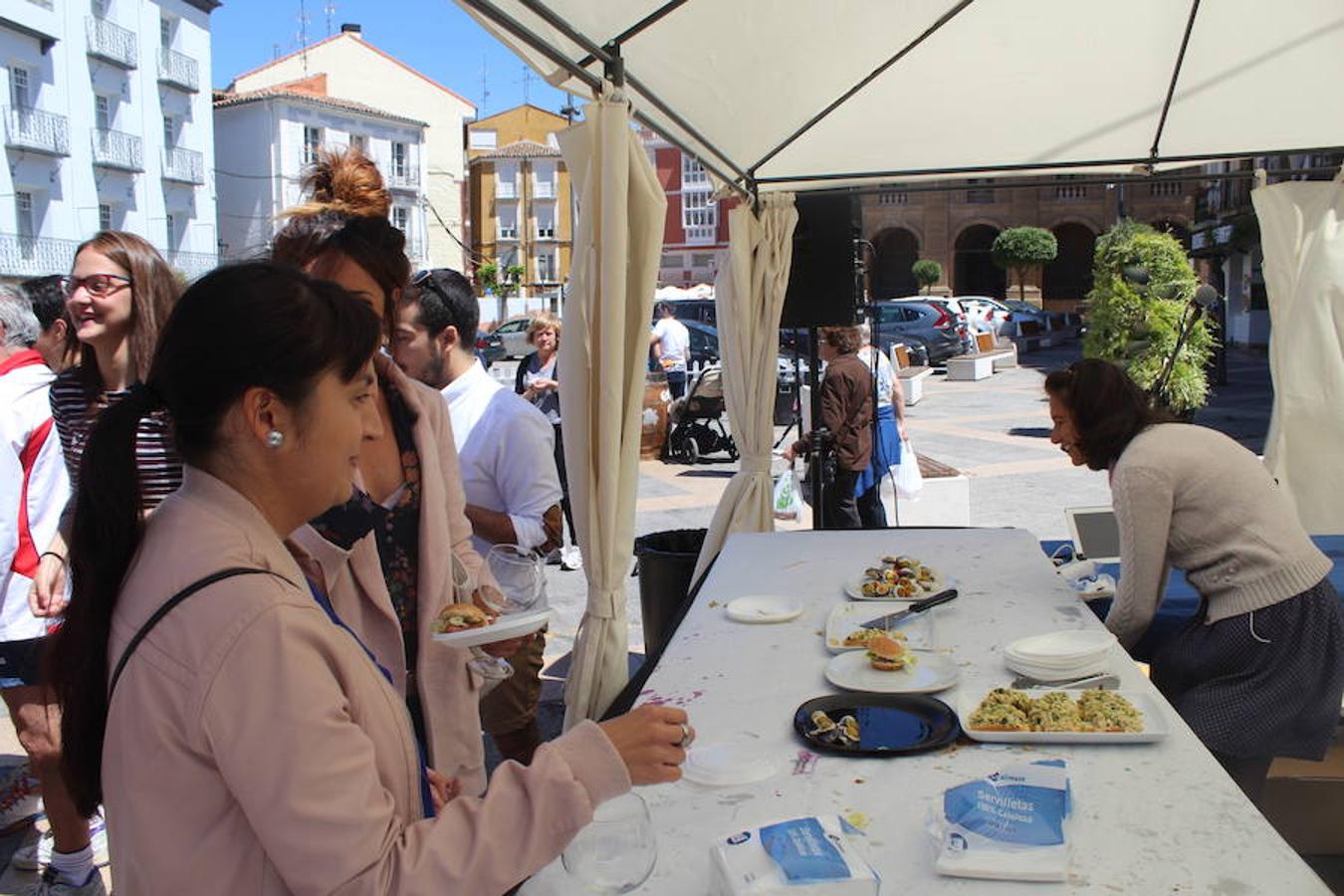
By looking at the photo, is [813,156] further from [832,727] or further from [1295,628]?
[832,727]

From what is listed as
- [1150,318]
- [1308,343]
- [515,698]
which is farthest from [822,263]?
[1150,318]

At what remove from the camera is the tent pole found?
4699mm

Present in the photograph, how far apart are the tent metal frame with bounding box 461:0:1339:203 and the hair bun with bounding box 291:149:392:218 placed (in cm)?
52

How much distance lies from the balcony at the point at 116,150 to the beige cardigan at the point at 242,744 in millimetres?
37800

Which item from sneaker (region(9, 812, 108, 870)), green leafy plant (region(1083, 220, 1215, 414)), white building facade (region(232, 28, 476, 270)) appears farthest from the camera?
white building facade (region(232, 28, 476, 270))

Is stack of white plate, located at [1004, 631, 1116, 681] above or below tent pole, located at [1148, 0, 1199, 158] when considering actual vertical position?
below

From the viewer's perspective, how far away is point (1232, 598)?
3.27 meters

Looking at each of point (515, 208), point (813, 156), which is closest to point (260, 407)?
point (813, 156)

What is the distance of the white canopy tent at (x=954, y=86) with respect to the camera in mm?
3922

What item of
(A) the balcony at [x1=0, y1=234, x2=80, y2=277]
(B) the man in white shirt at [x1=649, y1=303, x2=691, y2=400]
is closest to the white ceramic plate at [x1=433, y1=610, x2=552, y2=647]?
(B) the man in white shirt at [x1=649, y1=303, x2=691, y2=400]

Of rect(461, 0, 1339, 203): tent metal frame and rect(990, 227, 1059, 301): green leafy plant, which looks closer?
rect(461, 0, 1339, 203): tent metal frame

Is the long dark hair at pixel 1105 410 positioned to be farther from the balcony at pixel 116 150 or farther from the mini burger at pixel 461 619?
the balcony at pixel 116 150

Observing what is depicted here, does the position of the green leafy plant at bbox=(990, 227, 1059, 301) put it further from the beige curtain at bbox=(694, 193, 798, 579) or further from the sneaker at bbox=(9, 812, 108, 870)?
the sneaker at bbox=(9, 812, 108, 870)

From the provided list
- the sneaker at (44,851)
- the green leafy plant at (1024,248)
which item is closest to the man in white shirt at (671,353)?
the sneaker at (44,851)
